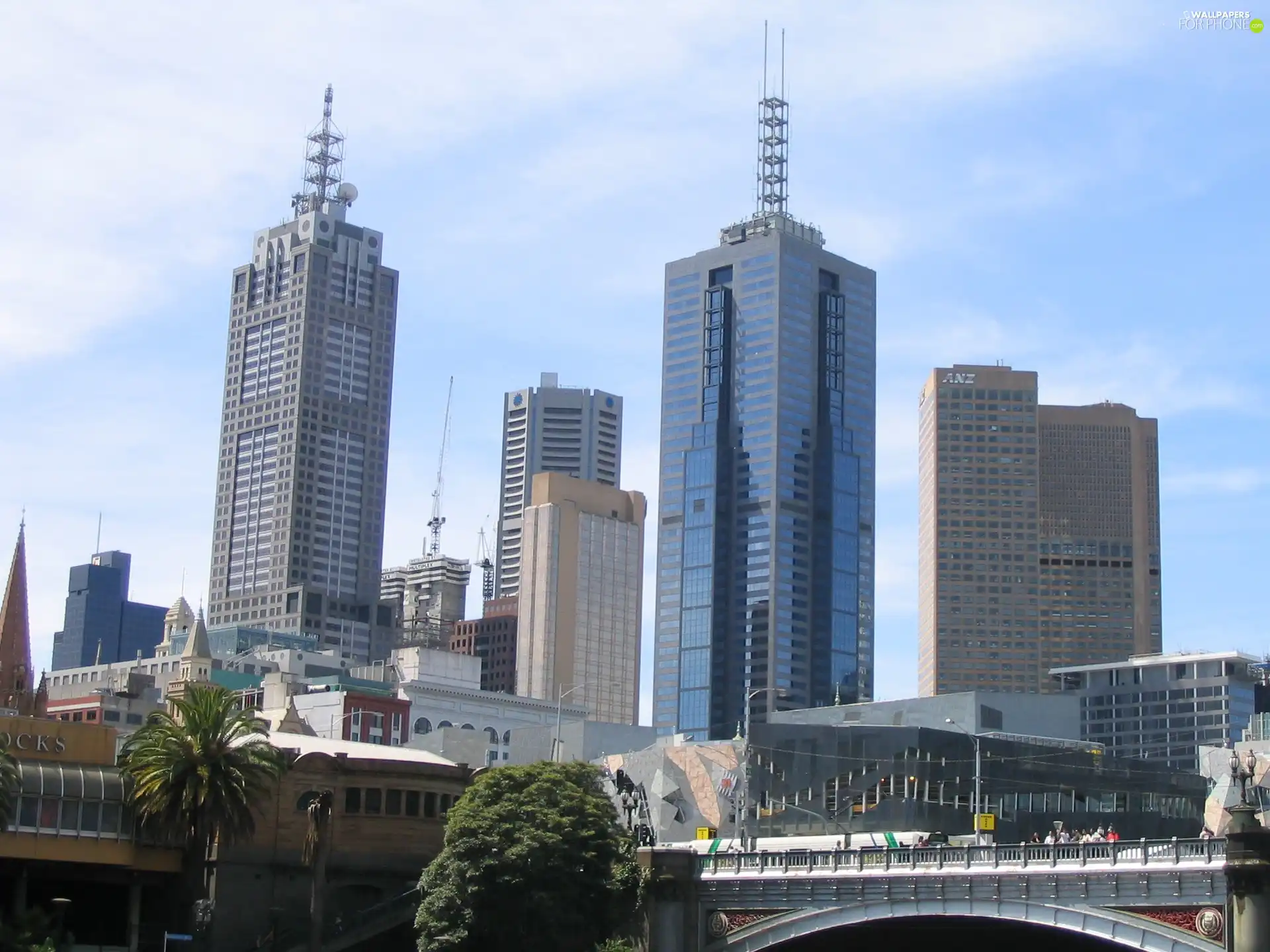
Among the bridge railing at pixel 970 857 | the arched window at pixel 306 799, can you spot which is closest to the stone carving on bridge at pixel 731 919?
the bridge railing at pixel 970 857

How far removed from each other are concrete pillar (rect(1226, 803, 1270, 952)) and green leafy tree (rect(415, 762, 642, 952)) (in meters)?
34.7

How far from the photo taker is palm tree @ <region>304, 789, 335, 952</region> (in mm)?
109312

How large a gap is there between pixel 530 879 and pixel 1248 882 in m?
41.0

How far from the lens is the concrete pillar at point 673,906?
316 feet

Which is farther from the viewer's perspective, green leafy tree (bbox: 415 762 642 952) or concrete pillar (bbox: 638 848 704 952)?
green leafy tree (bbox: 415 762 642 952)

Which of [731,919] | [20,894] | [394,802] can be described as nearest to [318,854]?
[394,802]

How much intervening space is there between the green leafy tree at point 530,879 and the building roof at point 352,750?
23.8 meters

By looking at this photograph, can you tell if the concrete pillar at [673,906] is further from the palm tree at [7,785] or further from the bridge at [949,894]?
the palm tree at [7,785]

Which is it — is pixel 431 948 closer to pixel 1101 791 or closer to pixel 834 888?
pixel 834 888

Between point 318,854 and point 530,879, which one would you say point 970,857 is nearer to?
point 530,879

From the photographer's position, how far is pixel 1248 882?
72.8 m

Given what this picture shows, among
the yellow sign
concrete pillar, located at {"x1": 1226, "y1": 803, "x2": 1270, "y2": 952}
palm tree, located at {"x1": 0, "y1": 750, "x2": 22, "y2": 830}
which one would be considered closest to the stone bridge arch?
concrete pillar, located at {"x1": 1226, "y1": 803, "x2": 1270, "y2": 952}

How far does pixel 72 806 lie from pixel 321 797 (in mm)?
14306

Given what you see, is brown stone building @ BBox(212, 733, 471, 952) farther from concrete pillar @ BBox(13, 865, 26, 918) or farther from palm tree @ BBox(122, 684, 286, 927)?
concrete pillar @ BBox(13, 865, 26, 918)
